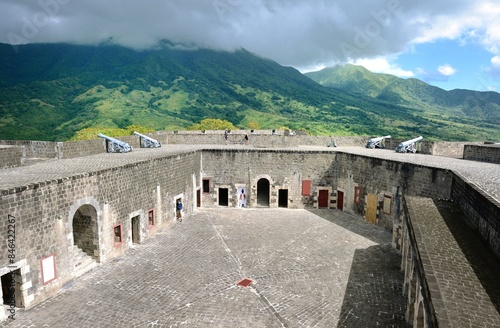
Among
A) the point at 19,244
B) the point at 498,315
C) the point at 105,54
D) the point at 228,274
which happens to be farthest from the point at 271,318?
the point at 105,54

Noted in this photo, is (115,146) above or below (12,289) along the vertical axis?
above

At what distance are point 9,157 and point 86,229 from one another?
5325 mm

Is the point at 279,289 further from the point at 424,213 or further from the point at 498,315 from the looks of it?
the point at 498,315

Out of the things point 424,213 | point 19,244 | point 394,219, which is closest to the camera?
point 19,244

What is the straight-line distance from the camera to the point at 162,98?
10062 cm

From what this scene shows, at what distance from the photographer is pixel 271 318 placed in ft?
34.0

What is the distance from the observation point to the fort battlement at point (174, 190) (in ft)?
34.4

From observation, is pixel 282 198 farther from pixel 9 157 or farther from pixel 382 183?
pixel 9 157

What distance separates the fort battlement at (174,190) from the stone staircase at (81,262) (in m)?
0.04

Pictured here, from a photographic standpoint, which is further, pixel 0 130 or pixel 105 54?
pixel 105 54

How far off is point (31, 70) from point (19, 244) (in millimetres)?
114405

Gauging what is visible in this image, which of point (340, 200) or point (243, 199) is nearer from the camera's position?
point (340, 200)

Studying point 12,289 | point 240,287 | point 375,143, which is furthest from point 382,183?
point 12,289

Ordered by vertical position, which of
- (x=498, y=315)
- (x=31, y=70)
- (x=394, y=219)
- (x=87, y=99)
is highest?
(x=31, y=70)
